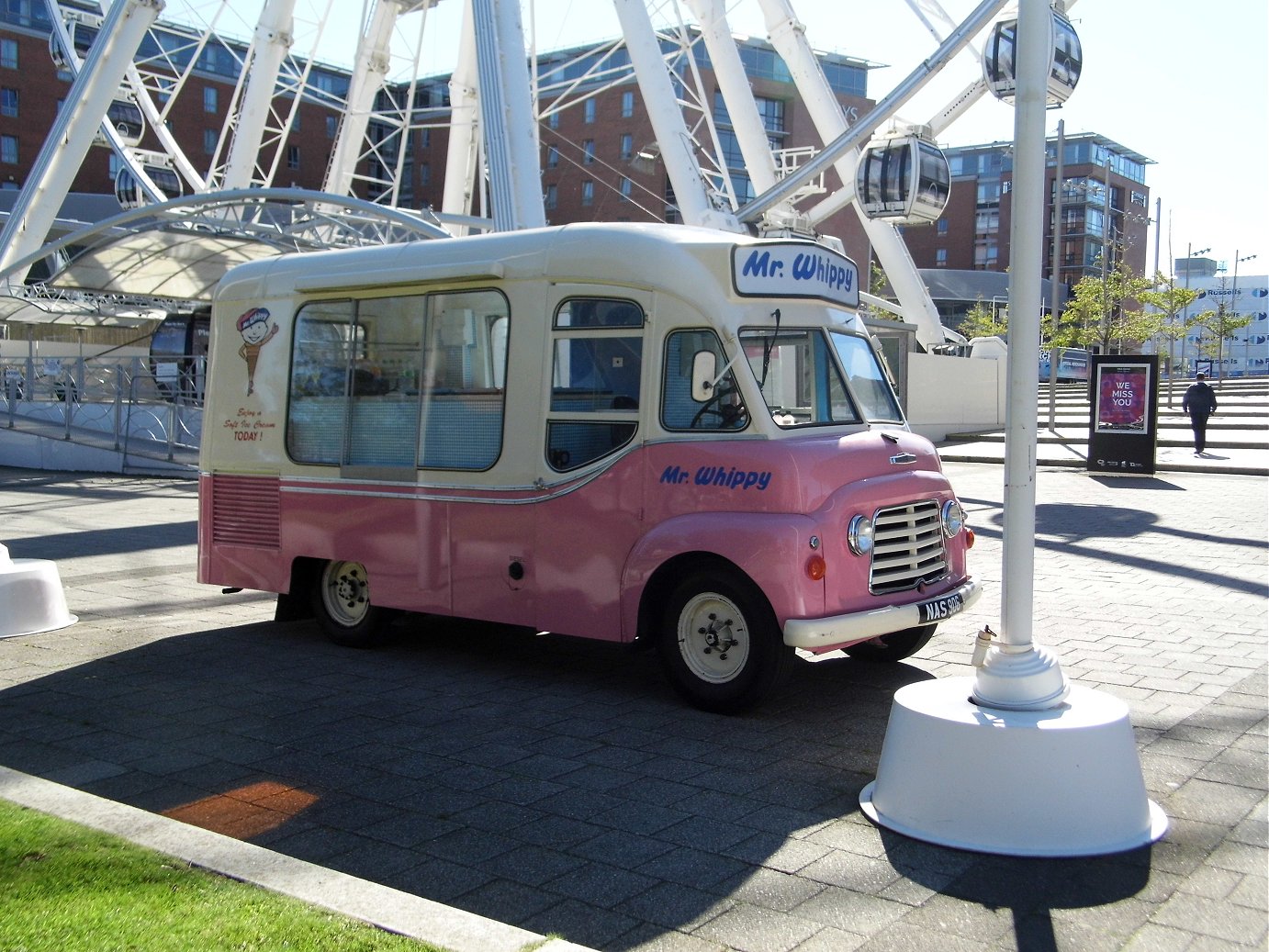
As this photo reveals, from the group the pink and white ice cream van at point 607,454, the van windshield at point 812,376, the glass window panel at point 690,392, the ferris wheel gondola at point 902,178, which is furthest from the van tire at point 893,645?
the ferris wheel gondola at point 902,178

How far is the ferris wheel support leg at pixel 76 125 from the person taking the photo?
104ft

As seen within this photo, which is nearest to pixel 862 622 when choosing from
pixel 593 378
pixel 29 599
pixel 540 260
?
pixel 593 378

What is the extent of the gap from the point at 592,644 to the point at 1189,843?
16.0 ft

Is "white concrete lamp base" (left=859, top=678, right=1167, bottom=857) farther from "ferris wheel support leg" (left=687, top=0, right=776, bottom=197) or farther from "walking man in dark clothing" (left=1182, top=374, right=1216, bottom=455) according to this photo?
"ferris wheel support leg" (left=687, top=0, right=776, bottom=197)

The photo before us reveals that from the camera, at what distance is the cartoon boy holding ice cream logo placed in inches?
364

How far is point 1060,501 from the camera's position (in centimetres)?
1794

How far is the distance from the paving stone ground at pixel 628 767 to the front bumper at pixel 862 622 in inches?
20.4

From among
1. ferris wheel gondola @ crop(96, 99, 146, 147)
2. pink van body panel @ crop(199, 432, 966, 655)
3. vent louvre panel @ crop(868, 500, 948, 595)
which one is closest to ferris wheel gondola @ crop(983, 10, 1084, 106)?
pink van body panel @ crop(199, 432, 966, 655)

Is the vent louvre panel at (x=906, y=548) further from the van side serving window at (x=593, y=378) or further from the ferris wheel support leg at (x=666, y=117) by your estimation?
the ferris wheel support leg at (x=666, y=117)

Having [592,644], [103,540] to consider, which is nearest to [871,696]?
[592,644]

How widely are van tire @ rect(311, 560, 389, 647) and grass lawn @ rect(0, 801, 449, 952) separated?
4.27 meters

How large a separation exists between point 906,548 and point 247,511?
4973 millimetres

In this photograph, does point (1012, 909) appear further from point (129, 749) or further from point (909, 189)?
point (909, 189)

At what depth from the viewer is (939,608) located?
23.0ft
